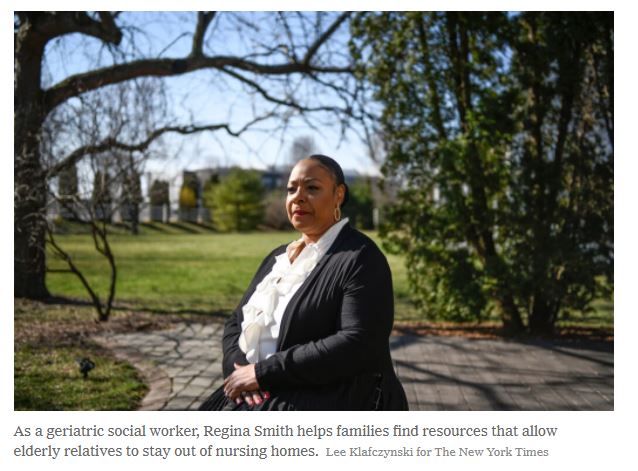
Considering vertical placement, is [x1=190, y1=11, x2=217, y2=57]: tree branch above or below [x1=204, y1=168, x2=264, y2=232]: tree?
above

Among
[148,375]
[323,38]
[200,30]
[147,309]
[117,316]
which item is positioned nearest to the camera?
[148,375]

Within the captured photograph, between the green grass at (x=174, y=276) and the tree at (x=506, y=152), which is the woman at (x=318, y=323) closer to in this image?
the tree at (x=506, y=152)

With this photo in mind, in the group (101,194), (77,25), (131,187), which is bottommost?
(101,194)

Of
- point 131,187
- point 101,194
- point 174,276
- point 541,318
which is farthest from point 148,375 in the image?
point 174,276

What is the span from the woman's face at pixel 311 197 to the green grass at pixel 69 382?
2919mm

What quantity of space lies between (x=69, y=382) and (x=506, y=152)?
5.51 meters

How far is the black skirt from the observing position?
220 centimetres

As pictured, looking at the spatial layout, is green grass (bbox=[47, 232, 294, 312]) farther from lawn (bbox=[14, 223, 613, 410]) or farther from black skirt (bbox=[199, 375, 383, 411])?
black skirt (bbox=[199, 375, 383, 411])

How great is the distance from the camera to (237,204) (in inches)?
1665

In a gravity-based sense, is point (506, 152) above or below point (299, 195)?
above

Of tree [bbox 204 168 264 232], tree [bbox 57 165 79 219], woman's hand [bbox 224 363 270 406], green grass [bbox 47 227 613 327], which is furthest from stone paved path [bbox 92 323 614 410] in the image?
tree [bbox 204 168 264 232]

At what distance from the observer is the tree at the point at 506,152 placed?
22.7 ft

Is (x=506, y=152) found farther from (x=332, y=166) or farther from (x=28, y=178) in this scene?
(x=28, y=178)

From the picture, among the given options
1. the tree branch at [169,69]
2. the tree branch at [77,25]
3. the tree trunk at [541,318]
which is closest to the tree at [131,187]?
the tree branch at [169,69]
